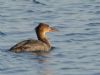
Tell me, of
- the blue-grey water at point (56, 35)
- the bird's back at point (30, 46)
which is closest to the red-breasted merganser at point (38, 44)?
the bird's back at point (30, 46)

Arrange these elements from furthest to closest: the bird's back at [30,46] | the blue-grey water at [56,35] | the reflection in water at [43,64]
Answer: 1. the bird's back at [30,46]
2. the blue-grey water at [56,35]
3. the reflection in water at [43,64]

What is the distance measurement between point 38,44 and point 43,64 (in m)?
2.51

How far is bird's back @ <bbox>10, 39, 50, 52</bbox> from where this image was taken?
716 inches

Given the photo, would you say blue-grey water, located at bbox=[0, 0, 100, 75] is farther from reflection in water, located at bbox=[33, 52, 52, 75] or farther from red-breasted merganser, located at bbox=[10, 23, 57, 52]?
red-breasted merganser, located at bbox=[10, 23, 57, 52]

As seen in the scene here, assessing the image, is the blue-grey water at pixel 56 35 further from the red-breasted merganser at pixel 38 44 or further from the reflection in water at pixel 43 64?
the red-breasted merganser at pixel 38 44

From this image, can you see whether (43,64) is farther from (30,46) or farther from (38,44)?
(38,44)

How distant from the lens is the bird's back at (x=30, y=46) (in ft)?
59.7

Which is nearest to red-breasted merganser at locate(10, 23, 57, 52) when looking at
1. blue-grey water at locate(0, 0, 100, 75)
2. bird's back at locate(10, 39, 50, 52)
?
bird's back at locate(10, 39, 50, 52)

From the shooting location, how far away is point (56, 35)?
21.0 m

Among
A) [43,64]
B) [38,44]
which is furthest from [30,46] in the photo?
[43,64]

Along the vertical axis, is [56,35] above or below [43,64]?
below

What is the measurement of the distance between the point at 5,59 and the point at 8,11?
30.0 ft

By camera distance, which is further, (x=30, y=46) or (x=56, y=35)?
(x=56, y=35)

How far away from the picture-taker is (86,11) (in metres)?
25.3
